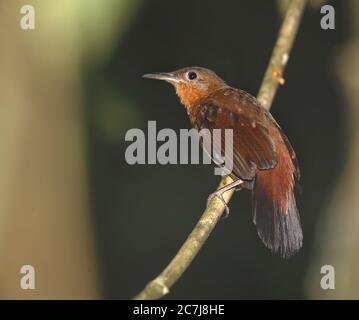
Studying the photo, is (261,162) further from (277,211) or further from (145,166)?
(145,166)

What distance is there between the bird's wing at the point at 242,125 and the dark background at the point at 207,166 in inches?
51.0

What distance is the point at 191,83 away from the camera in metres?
4.32

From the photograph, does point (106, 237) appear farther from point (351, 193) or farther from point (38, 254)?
point (351, 193)

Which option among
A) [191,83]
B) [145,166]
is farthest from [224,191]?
[145,166]

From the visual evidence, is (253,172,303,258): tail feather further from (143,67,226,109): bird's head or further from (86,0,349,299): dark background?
(86,0,349,299): dark background

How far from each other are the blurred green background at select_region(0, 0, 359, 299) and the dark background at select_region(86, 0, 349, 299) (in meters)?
0.01

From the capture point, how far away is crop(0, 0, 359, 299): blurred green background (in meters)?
3.96

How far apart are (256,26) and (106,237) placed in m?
2.18

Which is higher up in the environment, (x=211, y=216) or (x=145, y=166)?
(x=145, y=166)

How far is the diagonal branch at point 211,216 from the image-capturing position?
2.47 m

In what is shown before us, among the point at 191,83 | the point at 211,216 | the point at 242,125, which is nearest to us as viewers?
the point at 211,216

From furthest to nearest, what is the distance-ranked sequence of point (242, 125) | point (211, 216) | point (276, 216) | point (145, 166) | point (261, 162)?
1. point (145, 166)
2. point (242, 125)
3. point (261, 162)
4. point (276, 216)
5. point (211, 216)

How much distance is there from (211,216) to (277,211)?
43cm

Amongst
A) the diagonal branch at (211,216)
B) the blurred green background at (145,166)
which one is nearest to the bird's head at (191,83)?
the blurred green background at (145,166)
